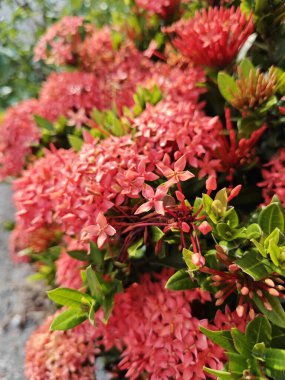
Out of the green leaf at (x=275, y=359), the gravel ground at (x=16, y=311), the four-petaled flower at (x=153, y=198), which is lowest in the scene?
the gravel ground at (x=16, y=311)

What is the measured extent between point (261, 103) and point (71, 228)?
1.48 ft

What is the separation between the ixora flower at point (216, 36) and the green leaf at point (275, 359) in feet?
1.92

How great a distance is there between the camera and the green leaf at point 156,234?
2.42 feet

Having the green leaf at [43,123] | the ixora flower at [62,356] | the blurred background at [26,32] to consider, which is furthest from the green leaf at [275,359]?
the blurred background at [26,32]

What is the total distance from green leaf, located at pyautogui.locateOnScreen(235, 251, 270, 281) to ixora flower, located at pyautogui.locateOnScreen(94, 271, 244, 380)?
0.16 meters

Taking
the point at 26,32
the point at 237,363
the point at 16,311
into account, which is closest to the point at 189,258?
the point at 237,363

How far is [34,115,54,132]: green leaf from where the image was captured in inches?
46.6

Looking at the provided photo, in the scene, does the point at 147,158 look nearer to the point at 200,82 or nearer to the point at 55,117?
the point at 200,82

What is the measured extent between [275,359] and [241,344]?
2.1 inches

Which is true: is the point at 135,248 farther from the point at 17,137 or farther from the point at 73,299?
the point at 17,137

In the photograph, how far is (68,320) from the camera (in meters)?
0.81

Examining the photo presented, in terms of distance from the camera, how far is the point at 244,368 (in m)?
0.66

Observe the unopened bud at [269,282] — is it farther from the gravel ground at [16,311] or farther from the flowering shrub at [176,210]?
the gravel ground at [16,311]

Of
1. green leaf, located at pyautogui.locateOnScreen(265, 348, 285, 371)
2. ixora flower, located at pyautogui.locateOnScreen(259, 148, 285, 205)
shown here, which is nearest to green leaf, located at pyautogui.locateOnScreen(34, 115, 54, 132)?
ixora flower, located at pyautogui.locateOnScreen(259, 148, 285, 205)
